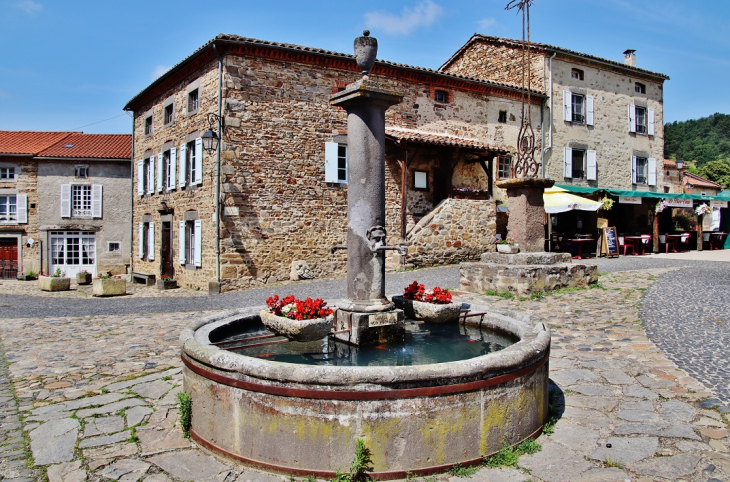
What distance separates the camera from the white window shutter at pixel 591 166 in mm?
22422

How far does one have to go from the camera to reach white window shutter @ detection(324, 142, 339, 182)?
52.1ft

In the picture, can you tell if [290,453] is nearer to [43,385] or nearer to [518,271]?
[43,385]

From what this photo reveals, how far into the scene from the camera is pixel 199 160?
15.5 meters

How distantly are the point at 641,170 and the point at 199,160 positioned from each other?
20294 millimetres

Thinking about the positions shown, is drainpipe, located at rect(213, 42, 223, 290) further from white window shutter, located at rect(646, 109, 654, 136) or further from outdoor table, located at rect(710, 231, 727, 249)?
outdoor table, located at rect(710, 231, 727, 249)

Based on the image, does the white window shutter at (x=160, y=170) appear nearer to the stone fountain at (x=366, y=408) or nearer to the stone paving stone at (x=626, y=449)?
the stone fountain at (x=366, y=408)

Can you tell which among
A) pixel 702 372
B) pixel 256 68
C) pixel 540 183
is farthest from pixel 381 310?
pixel 256 68

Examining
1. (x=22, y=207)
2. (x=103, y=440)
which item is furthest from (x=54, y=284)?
(x=103, y=440)

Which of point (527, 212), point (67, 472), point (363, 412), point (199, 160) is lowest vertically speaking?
point (67, 472)

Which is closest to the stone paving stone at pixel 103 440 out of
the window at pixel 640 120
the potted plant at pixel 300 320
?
the potted plant at pixel 300 320

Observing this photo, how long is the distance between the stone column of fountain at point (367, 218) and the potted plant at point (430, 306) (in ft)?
1.47

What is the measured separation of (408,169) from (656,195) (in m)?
11.3

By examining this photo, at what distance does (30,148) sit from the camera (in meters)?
26.4

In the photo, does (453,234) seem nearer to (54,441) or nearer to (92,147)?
(54,441)
